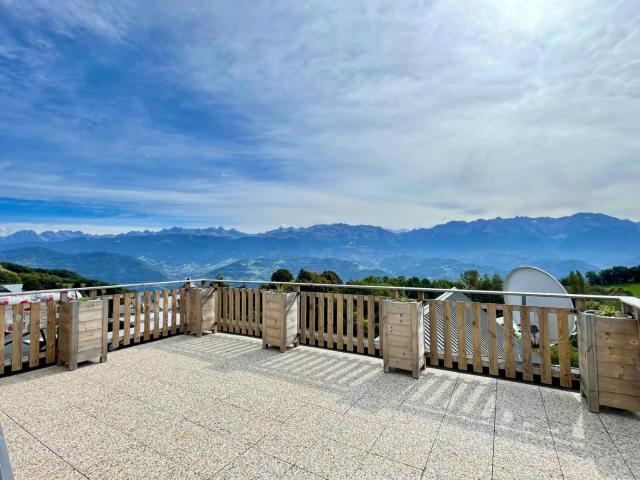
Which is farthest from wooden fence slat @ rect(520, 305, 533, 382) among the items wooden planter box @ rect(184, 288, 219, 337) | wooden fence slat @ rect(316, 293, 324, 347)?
wooden planter box @ rect(184, 288, 219, 337)

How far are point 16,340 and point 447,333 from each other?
611 cm

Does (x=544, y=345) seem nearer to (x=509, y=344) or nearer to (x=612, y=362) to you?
(x=509, y=344)

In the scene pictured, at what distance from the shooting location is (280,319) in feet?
18.0

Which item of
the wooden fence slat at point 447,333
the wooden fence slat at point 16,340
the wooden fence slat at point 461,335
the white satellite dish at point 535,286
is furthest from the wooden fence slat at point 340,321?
the wooden fence slat at point 16,340

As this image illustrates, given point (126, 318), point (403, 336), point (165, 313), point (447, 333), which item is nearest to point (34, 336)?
point (126, 318)

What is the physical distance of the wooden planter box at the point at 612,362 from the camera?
3.14m

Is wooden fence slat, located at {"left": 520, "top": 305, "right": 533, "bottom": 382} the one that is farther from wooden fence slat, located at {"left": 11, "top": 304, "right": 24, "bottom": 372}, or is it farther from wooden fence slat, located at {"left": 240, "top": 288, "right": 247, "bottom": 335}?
Result: wooden fence slat, located at {"left": 11, "top": 304, "right": 24, "bottom": 372}

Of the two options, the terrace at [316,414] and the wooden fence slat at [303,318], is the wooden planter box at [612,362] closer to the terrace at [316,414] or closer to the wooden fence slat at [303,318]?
the terrace at [316,414]

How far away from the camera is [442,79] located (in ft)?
24.4

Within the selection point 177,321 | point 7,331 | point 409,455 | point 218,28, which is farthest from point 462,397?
point 218,28

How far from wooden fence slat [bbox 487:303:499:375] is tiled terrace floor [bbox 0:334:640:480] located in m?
0.23

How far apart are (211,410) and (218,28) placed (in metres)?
7.79

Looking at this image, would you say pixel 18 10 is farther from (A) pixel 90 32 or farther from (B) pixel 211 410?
(B) pixel 211 410

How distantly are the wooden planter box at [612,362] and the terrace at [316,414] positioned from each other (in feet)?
0.56
